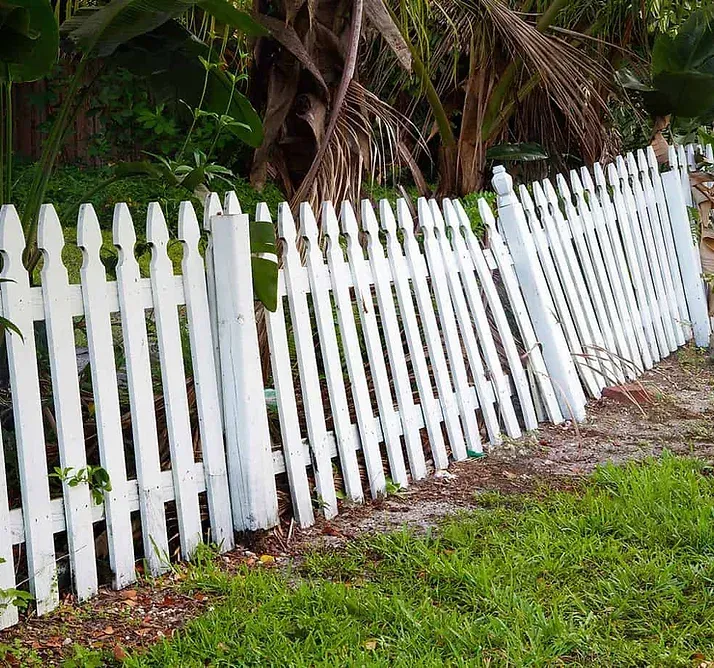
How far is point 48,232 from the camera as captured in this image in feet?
10.0

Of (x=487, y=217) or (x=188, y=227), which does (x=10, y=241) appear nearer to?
(x=188, y=227)

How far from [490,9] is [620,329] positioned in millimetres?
2316

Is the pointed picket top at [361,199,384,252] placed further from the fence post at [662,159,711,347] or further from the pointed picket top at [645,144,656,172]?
the fence post at [662,159,711,347]

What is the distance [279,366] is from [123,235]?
0.86 metres

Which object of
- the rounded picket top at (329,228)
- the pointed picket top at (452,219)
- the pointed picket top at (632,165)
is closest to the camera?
the rounded picket top at (329,228)

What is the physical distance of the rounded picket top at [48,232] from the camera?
3041mm

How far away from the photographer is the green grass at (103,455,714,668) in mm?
2672

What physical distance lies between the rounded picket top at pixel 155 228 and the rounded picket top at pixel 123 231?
0.08m

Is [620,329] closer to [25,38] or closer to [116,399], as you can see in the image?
[116,399]

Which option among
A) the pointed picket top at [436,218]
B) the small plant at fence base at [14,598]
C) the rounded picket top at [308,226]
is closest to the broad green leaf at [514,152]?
the pointed picket top at [436,218]

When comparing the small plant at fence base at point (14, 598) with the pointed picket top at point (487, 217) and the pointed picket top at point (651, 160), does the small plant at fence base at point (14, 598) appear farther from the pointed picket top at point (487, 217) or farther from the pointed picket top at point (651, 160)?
the pointed picket top at point (651, 160)

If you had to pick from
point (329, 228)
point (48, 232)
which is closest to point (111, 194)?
point (329, 228)

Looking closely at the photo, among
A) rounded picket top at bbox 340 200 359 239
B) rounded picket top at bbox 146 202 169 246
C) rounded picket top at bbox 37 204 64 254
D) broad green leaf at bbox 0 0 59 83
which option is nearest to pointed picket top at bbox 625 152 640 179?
rounded picket top at bbox 340 200 359 239

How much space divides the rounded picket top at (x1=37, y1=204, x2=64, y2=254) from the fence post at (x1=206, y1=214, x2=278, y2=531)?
0.66 metres
